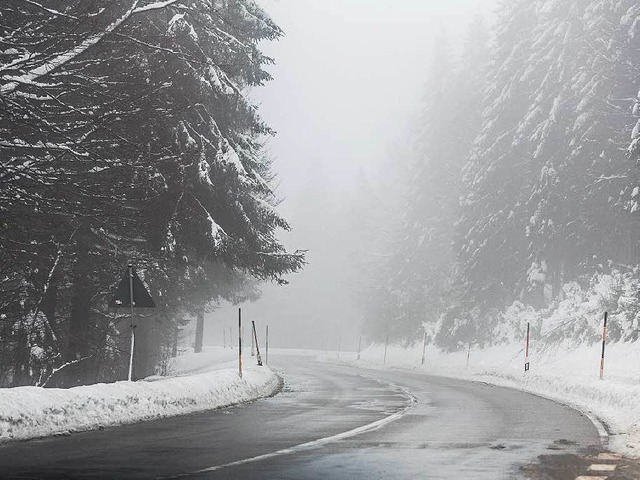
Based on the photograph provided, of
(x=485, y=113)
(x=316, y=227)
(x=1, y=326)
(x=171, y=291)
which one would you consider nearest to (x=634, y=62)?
(x=485, y=113)

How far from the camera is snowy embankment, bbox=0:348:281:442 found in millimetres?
10836

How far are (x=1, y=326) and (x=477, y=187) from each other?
88.5 ft

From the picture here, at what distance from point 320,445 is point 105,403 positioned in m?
4.06

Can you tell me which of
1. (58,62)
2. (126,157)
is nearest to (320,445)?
(58,62)

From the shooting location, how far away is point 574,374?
23.9m

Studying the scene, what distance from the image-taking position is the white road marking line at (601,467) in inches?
332

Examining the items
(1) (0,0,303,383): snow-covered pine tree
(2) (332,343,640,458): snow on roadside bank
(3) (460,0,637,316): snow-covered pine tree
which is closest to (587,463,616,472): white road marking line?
(2) (332,343,640,458): snow on roadside bank

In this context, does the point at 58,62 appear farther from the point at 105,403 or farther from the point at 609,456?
the point at 609,456

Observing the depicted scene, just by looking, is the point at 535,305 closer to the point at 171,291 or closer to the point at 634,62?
the point at 634,62

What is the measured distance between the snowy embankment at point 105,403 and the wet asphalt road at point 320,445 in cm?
36

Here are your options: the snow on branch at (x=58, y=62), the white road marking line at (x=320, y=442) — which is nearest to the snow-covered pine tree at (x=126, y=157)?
the snow on branch at (x=58, y=62)

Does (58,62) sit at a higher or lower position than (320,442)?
higher

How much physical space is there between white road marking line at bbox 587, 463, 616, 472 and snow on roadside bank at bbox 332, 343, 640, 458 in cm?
90

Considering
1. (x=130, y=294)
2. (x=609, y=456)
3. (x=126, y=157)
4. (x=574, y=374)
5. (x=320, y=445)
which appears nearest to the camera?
(x=609, y=456)
